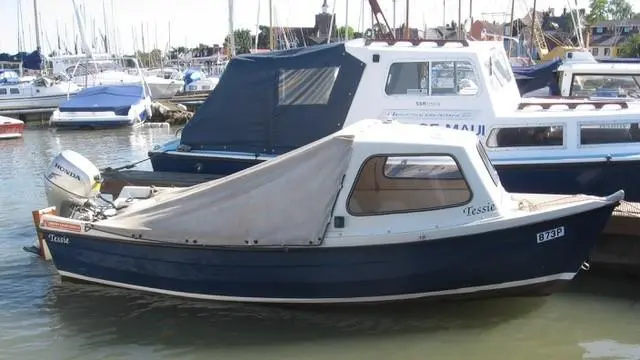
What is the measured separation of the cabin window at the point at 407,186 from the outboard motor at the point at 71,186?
342 centimetres

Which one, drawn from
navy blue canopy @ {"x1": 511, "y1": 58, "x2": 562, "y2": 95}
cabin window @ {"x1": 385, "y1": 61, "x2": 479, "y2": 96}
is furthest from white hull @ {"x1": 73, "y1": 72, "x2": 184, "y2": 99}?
cabin window @ {"x1": 385, "y1": 61, "x2": 479, "y2": 96}

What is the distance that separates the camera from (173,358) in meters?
6.80

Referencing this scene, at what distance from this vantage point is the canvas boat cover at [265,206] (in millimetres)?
7043

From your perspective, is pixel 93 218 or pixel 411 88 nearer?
pixel 93 218

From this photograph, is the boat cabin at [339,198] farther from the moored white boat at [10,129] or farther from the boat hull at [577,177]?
the moored white boat at [10,129]

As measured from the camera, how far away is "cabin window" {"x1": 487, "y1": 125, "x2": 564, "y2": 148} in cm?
938

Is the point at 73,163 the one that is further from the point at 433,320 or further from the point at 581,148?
the point at 581,148

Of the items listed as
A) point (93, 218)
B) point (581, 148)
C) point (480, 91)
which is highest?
point (480, 91)

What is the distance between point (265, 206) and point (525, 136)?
13.3ft

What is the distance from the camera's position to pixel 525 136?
30.9ft

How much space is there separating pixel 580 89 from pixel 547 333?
8.27m

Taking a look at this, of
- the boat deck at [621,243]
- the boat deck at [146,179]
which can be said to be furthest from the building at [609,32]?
the boat deck at [146,179]

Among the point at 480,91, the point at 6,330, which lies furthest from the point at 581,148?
the point at 6,330

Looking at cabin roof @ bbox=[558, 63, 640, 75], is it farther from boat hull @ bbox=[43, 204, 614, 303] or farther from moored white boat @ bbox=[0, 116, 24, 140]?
moored white boat @ bbox=[0, 116, 24, 140]
